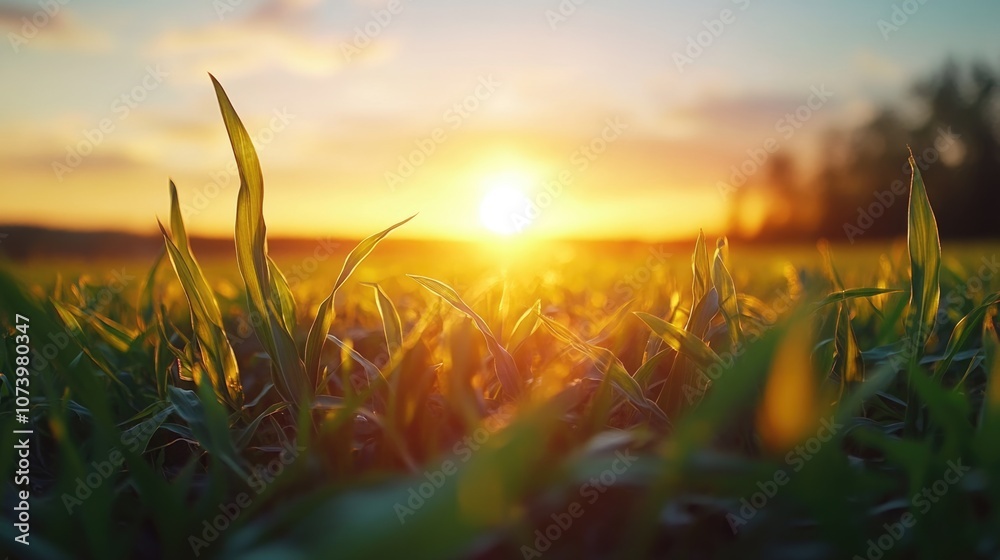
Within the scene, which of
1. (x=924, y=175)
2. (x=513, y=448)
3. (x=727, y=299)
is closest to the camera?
(x=513, y=448)

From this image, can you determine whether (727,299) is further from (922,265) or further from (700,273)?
(922,265)

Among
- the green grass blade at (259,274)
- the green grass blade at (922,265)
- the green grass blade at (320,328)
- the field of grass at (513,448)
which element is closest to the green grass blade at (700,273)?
the field of grass at (513,448)

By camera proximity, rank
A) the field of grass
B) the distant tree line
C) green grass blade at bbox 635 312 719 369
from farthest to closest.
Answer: the distant tree line
green grass blade at bbox 635 312 719 369
the field of grass

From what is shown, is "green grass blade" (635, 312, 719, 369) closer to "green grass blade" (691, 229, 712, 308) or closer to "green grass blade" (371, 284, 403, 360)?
"green grass blade" (691, 229, 712, 308)

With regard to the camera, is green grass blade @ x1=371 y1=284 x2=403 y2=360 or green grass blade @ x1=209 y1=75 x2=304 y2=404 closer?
green grass blade @ x1=209 y1=75 x2=304 y2=404

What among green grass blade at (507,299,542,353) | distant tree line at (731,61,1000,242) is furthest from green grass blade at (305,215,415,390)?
distant tree line at (731,61,1000,242)

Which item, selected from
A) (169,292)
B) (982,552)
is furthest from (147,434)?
(169,292)

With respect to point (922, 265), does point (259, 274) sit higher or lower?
higher

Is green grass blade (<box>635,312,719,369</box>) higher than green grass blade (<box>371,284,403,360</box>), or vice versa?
green grass blade (<box>371,284,403,360</box>)

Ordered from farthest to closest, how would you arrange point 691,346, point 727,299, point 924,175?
point 924,175
point 727,299
point 691,346

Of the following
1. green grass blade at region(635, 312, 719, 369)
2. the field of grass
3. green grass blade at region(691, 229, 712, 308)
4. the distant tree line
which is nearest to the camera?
the field of grass

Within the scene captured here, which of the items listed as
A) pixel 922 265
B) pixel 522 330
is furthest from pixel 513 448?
pixel 922 265
